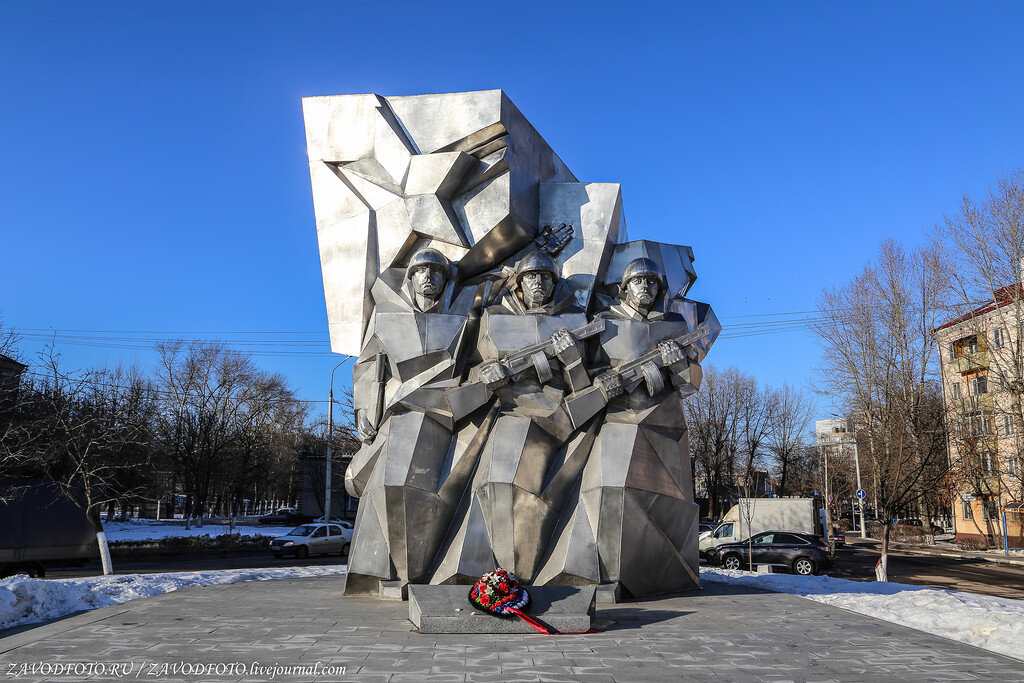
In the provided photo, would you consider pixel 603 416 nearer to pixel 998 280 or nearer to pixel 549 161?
pixel 549 161

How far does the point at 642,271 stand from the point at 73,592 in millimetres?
10818

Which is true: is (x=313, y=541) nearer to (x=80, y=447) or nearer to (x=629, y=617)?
(x=80, y=447)

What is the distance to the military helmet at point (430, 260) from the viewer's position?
42.5ft

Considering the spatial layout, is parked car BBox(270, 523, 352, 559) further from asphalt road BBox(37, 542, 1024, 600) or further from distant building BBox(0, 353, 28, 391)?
distant building BBox(0, 353, 28, 391)

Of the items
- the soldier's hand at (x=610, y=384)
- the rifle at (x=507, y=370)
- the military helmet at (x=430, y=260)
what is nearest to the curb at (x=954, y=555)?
the soldier's hand at (x=610, y=384)

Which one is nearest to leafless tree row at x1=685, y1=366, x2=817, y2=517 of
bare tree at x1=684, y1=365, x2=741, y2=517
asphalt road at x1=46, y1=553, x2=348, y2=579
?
bare tree at x1=684, y1=365, x2=741, y2=517

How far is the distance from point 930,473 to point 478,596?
3173 centimetres

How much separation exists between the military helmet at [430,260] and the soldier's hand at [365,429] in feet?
9.72

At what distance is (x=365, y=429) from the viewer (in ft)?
46.6

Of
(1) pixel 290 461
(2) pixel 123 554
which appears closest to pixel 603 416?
(2) pixel 123 554

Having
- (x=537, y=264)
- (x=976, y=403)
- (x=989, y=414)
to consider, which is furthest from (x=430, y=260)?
(x=976, y=403)

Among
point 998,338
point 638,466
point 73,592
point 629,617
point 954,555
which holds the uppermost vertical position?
point 998,338

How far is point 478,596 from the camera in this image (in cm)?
977

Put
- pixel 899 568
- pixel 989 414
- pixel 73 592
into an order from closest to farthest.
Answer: pixel 73 592 < pixel 899 568 < pixel 989 414
